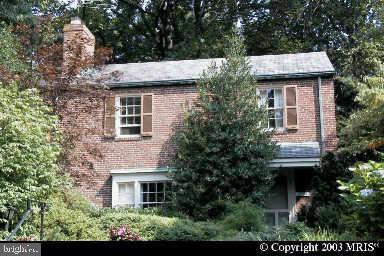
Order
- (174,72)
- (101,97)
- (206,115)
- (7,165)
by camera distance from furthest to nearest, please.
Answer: (174,72)
(206,115)
(101,97)
(7,165)

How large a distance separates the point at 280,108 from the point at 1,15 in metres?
14.1

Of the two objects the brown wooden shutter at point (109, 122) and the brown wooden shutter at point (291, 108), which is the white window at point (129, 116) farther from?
the brown wooden shutter at point (291, 108)

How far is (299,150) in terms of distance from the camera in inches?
772

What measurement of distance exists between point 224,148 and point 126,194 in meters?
4.58

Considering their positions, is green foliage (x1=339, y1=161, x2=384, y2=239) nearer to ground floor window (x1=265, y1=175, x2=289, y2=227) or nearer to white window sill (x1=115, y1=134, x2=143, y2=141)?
ground floor window (x1=265, y1=175, x2=289, y2=227)

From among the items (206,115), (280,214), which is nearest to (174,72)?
(206,115)

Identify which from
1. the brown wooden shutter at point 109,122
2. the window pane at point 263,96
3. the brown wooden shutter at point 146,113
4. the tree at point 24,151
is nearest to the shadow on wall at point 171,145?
the brown wooden shutter at point 146,113

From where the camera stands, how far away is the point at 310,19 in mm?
33781

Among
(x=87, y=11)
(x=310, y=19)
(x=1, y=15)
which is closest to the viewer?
(x=1, y=15)

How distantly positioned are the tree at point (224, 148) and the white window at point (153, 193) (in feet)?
4.96

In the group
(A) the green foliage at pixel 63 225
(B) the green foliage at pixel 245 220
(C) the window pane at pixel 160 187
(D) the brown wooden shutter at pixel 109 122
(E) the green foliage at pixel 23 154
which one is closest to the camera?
(E) the green foliage at pixel 23 154

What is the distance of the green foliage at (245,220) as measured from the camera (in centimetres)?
1533

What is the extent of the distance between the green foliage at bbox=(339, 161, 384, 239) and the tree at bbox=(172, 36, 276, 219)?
32.8ft

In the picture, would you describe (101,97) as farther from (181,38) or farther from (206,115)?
(181,38)
